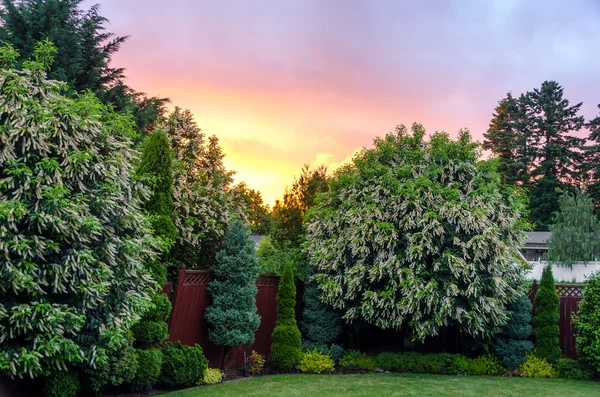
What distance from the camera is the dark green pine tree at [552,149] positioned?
41688 mm

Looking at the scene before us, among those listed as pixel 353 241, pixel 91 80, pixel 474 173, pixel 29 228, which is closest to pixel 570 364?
pixel 474 173

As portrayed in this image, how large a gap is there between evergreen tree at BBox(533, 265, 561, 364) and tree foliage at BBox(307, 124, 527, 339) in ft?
1.99

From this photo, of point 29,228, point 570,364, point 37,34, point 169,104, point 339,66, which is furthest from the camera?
point 169,104

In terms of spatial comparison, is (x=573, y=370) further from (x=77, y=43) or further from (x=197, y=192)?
(x=77, y=43)

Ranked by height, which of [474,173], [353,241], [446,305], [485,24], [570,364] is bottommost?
[570,364]

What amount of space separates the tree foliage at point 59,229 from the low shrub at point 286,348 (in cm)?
431

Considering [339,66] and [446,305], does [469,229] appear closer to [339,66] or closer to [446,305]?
[446,305]

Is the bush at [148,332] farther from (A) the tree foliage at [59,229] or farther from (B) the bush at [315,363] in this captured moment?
(B) the bush at [315,363]

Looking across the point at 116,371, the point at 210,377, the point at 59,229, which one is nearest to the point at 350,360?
the point at 210,377

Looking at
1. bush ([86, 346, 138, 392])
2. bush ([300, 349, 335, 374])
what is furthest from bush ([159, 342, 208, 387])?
bush ([300, 349, 335, 374])

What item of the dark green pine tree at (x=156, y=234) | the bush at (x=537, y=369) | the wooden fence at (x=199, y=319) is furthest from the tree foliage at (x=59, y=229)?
the bush at (x=537, y=369)

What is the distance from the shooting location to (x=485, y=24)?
12.2 meters

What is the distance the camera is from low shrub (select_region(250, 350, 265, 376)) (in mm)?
10586

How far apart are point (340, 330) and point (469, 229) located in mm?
3730
